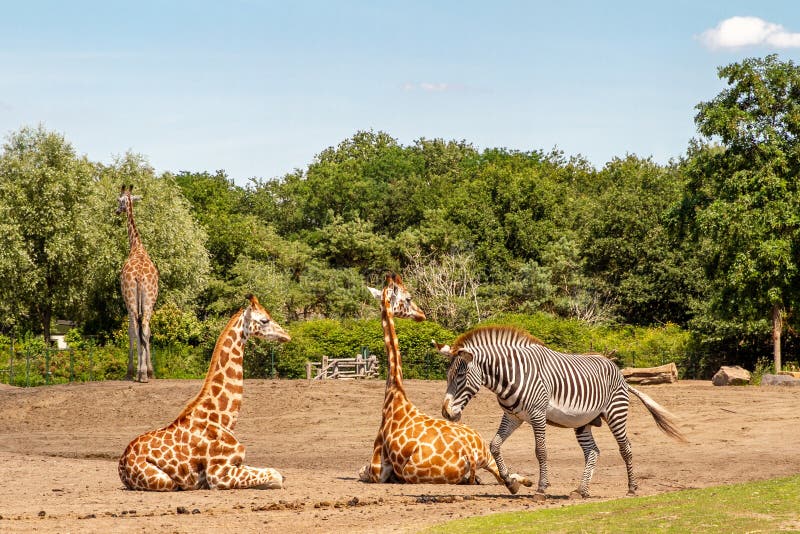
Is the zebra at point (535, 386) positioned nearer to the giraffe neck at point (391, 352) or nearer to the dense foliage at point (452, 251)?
the giraffe neck at point (391, 352)

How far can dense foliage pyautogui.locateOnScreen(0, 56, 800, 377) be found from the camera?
131 ft

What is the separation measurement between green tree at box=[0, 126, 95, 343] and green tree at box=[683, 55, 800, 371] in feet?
81.1

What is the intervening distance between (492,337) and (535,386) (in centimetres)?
89

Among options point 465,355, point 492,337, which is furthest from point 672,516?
point 492,337

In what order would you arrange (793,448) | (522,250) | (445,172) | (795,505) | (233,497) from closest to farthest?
1. (795,505)
2. (233,497)
3. (793,448)
4. (522,250)
5. (445,172)

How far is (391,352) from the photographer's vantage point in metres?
17.6

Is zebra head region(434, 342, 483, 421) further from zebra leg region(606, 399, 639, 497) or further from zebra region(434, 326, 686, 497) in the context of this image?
zebra leg region(606, 399, 639, 497)

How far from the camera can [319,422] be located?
29000 mm

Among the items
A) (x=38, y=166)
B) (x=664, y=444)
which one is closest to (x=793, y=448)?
(x=664, y=444)

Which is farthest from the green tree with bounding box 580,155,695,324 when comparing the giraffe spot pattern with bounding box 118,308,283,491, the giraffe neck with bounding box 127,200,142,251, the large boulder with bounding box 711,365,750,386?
the giraffe spot pattern with bounding box 118,308,283,491

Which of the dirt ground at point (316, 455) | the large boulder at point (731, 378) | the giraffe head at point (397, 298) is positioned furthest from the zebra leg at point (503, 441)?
the large boulder at point (731, 378)

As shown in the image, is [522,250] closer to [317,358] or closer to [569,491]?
[317,358]

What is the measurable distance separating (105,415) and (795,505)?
22.1 metres

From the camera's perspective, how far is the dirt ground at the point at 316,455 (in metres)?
14.2
